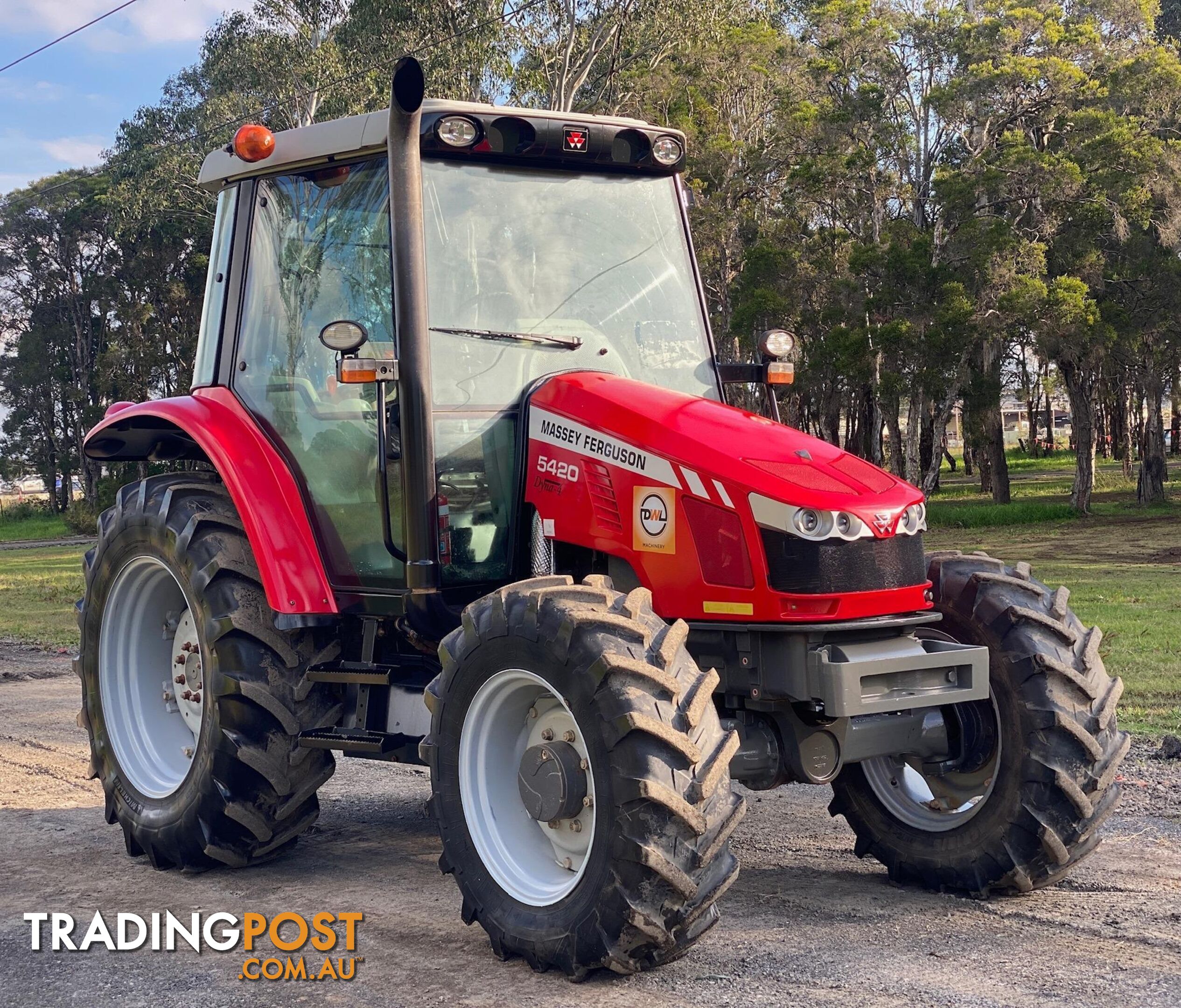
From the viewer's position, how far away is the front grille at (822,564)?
439 centimetres

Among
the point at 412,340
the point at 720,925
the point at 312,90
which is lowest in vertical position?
the point at 720,925

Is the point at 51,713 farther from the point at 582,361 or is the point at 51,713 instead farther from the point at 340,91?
the point at 340,91

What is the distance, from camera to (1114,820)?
592cm

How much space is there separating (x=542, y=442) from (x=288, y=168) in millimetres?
1692

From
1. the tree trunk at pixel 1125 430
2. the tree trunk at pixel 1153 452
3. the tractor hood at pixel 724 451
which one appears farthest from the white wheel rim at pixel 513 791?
the tree trunk at pixel 1125 430

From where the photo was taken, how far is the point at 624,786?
12.8ft

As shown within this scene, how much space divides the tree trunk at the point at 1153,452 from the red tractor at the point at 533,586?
Answer: 30914 millimetres

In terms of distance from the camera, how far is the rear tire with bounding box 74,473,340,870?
5215 millimetres

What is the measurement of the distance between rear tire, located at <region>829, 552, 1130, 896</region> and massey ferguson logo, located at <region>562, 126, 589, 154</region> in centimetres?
217

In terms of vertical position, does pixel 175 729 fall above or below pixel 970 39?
below

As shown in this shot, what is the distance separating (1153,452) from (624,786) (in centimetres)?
3406

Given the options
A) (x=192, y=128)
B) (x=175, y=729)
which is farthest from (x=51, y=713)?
(x=192, y=128)

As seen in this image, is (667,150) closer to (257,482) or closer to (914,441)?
(257,482)

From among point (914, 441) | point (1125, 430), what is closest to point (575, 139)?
point (914, 441)
